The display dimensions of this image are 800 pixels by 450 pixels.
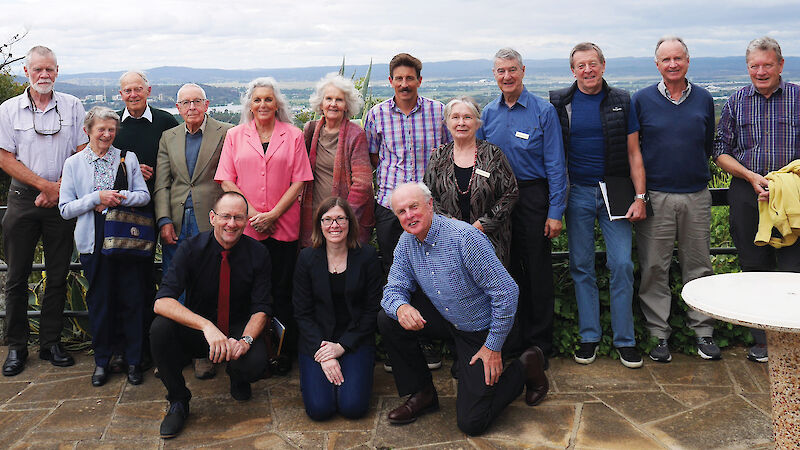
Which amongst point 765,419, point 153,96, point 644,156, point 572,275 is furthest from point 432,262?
point 153,96

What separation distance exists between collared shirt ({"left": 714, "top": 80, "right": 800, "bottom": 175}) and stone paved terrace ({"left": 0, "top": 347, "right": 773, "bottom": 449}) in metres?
1.31

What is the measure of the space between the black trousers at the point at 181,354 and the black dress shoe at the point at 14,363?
139cm

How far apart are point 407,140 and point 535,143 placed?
80 centimetres

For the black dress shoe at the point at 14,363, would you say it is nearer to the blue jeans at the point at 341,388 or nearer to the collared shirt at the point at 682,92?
the blue jeans at the point at 341,388

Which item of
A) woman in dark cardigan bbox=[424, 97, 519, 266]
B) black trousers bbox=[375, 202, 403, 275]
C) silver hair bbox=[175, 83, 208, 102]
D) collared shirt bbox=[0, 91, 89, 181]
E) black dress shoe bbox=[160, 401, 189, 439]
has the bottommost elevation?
black dress shoe bbox=[160, 401, 189, 439]

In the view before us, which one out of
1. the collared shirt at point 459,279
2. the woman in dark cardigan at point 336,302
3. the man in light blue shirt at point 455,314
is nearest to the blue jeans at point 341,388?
the woman in dark cardigan at point 336,302

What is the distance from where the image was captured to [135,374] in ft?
14.9

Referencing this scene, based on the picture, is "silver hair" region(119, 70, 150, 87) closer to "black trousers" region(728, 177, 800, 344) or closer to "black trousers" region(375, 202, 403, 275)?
"black trousers" region(375, 202, 403, 275)

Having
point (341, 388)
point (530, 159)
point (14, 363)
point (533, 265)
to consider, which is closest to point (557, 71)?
point (530, 159)

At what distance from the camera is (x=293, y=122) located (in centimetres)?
475

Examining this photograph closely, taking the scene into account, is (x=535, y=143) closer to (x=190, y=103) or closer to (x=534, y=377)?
(x=534, y=377)

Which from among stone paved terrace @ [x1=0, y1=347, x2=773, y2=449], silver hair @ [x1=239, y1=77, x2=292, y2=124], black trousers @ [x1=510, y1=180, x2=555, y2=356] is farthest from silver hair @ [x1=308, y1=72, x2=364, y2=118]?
stone paved terrace @ [x1=0, y1=347, x2=773, y2=449]

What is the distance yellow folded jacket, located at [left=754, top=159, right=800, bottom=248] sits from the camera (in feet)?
13.4

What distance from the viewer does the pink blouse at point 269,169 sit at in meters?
4.42
